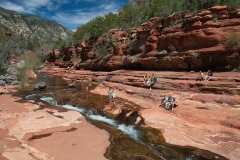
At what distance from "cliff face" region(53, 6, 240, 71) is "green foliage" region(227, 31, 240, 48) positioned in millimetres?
95

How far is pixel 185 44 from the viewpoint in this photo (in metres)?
23.6

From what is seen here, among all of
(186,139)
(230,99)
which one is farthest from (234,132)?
(230,99)

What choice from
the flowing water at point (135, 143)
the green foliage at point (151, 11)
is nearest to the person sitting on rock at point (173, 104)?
the flowing water at point (135, 143)

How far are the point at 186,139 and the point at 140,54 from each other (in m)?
21.7

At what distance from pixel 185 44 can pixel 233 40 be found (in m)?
5.61

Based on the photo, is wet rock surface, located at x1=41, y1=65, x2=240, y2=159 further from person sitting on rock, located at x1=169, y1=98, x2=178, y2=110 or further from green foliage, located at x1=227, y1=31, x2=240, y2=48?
green foliage, located at x1=227, y1=31, x2=240, y2=48

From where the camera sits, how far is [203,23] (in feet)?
71.3

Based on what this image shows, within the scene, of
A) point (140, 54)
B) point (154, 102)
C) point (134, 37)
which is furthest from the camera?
point (134, 37)

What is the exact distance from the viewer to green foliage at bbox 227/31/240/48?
19.0m

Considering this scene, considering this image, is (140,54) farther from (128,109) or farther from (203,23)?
(128,109)

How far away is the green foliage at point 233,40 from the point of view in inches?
746

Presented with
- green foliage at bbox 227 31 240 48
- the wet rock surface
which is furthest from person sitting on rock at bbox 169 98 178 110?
green foliage at bbox 227 31 240 48

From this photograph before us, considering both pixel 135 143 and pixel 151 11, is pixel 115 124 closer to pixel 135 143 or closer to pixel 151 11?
pixel 135 143

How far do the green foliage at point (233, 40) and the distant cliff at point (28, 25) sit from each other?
152 m
